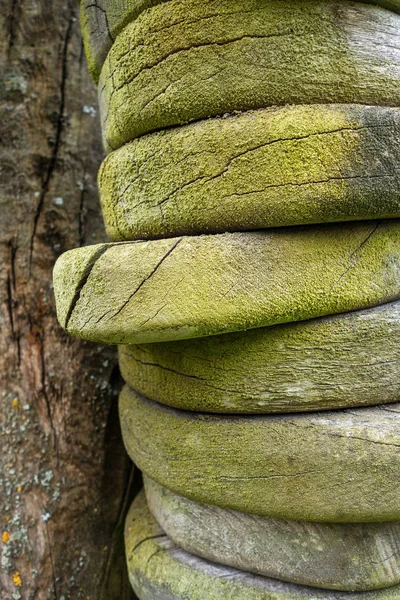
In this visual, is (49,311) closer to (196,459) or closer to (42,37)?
(196,459)

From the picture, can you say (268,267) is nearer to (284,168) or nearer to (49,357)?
(284,168)

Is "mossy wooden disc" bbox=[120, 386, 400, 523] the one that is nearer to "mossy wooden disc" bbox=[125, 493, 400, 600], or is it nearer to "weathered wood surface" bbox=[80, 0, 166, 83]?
"mossy wooden disc" bbox=[125, 493, 400, 600]

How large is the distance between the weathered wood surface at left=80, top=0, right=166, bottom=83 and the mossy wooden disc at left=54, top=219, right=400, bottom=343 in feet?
1.15

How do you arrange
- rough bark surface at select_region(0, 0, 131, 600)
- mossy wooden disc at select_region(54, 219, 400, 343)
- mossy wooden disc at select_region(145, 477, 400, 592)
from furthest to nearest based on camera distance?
rough bark surface at select_region(0, 0, 131, 600) → mossy wooden disc at select_region(145, 477, 400, 592) → mossy wooden disc at select_region(54, 219, 400, 343)

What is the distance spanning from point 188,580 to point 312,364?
42cm

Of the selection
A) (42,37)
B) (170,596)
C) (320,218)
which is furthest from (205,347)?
(42,37)

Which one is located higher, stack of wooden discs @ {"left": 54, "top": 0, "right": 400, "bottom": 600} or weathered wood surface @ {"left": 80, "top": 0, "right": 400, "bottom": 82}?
weathered wood surface @ {"left": 80, "top": 0, "right": 400, "bottom": 82}

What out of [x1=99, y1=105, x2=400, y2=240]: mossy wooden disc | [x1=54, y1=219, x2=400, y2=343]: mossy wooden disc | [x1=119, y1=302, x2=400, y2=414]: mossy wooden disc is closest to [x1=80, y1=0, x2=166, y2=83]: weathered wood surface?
[x1=99, y1=105, x2=400, y2=240]: mossy wooden disc

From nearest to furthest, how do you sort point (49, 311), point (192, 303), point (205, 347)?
point (192, 303) < point (205, 347) < point (49, 311)

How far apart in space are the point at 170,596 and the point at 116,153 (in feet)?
2.40

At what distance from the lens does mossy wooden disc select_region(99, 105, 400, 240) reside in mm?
577


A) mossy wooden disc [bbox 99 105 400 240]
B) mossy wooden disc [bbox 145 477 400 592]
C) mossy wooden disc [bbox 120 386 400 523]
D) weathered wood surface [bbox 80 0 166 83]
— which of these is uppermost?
weathered wood surface [bbox 80 0 166 83]

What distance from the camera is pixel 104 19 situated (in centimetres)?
72

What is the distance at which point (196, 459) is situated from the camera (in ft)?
2.27
